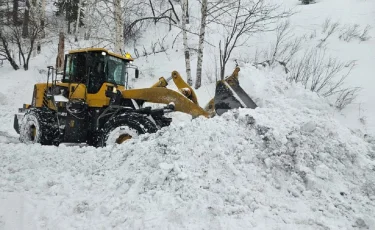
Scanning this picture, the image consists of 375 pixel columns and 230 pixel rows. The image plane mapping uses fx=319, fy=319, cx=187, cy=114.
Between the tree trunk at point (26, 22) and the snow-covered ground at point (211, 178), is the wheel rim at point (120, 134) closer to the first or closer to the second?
the snow-covered ground at point (211, 178)

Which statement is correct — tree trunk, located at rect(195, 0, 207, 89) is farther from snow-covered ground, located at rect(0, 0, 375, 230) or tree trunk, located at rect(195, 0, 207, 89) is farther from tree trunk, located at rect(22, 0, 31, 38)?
tree trunk, located at rect(22, 0, 31, 38)

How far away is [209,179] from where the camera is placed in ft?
12.5

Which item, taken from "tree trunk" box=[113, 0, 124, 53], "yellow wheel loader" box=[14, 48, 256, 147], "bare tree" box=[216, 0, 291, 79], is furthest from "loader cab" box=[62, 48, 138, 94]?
"bare tree" box=[216, 0, 291, 79]

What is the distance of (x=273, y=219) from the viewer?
3.27 metres

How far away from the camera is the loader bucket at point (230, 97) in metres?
5.96

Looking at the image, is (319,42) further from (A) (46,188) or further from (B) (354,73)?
(A) (46,188)

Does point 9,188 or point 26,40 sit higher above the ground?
point 26,40

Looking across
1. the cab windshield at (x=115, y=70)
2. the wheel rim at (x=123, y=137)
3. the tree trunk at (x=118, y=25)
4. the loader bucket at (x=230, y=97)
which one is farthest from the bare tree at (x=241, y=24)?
the wheel rim at (x=123, y=137)

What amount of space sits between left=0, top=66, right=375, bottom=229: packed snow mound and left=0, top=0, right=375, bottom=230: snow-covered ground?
0.5 inches

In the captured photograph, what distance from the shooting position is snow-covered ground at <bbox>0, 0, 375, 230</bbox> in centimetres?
326

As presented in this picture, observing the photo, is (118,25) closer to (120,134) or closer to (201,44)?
(201,44)

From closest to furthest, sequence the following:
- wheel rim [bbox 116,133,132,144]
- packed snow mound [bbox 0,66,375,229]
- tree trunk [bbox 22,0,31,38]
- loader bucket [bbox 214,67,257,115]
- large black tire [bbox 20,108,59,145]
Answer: packed snow mound [bbox 0,66,375,229], loader bucket [bbox 214,67,257,115], wheel rim [bbox 116,133,132,144], large black tire [bbox 20,108,59,145], tree trunk [bbox 22,0,31,38]

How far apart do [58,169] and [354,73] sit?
401 inches

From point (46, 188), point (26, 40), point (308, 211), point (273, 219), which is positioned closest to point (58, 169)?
point (46, 188)
